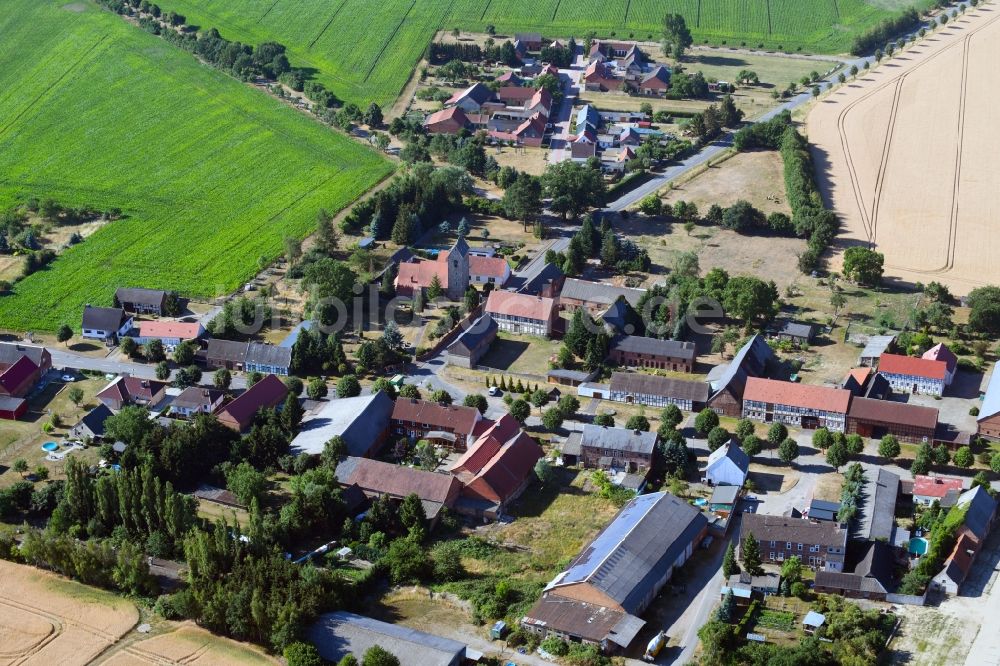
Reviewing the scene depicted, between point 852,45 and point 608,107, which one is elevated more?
point 852,45

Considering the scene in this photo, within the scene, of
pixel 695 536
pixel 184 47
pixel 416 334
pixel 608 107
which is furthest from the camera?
pixel 184 47

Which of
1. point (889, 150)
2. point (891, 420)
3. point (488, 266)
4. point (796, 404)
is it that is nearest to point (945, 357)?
point (891, 420)

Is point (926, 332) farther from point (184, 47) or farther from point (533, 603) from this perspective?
point (184, 47)

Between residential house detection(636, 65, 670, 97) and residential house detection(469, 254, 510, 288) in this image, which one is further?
residential house detection(636, 65, 670, 97)

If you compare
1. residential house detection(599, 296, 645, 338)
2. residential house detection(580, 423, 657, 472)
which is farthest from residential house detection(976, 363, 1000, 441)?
residential house detection(599, 296, 645, 338)

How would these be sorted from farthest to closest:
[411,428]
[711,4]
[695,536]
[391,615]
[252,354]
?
[711,4] < [252,354] < [411,428] < [695,536] < [391,615]

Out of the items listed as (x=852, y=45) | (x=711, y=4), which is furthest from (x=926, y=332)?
(x=711, y=4)

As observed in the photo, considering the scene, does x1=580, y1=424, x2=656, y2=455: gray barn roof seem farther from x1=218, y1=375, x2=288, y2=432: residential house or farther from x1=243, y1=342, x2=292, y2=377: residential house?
x1=243, y1=342, x2=292, y2=377: residential house
